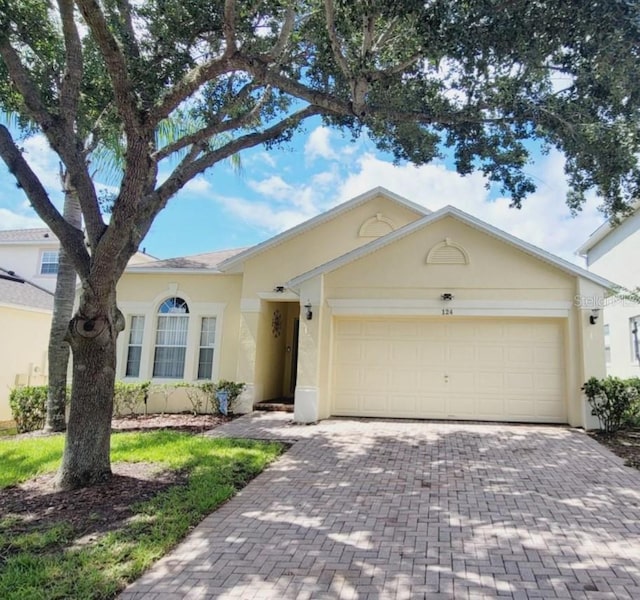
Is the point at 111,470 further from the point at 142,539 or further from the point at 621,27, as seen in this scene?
the point at 621,27

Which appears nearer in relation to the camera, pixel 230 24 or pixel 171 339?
pixel 230 24

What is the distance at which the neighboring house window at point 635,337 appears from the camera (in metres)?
15.1

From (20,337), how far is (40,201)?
1260 cm

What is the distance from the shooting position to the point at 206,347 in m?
14.4

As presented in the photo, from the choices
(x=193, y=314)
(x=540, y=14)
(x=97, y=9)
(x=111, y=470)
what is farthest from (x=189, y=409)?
(x=540, y=14)

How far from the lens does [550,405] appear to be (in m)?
11.2

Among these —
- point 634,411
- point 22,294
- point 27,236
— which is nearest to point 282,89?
point 634,411

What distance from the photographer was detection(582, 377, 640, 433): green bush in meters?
10.2

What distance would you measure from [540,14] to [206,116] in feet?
20.9

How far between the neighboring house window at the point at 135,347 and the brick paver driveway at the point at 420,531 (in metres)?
8.16

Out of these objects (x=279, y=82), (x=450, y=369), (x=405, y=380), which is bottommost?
(x=405, y=380)

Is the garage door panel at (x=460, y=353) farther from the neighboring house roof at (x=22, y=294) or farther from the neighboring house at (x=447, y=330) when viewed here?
the neighboring house roof at (x=22, y=294)

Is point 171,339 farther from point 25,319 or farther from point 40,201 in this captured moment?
point 40,201


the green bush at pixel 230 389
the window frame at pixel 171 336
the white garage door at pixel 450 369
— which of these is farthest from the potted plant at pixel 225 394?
the white garage door at pixel 450 369
